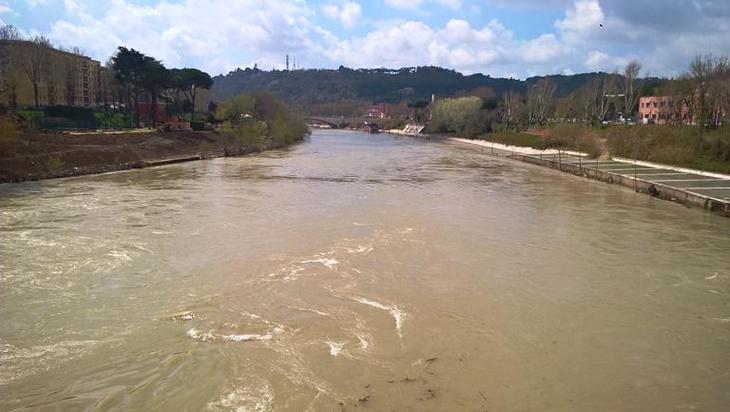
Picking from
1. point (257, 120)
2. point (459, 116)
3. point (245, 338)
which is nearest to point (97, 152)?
point (257, 120)

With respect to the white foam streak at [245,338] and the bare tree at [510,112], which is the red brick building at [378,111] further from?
the white foam streak at [245,338]

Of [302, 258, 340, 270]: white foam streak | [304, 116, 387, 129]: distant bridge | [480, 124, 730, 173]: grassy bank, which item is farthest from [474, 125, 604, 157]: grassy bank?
[304, 116, 387, 129]: distant bridge

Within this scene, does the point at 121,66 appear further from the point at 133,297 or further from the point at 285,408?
the point at 285,408

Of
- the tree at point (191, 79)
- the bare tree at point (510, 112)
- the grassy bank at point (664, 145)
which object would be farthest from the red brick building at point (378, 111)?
the grassy bank at point (664, 145)

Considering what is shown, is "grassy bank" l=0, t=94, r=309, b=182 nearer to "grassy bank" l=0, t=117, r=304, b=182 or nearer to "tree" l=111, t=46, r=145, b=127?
"grassy bank" l=0, t=117, r=304, b=182

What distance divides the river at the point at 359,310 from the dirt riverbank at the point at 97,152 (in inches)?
387

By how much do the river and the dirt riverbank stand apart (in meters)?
9.82

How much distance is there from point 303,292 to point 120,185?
19.7m

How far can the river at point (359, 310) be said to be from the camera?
6.68 m

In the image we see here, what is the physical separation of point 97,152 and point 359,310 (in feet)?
99.0

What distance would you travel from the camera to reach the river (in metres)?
6.68

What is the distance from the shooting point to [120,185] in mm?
26688

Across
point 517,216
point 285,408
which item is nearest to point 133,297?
point 285,408

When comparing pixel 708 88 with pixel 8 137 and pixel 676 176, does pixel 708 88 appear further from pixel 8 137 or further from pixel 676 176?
pixel 8 137
